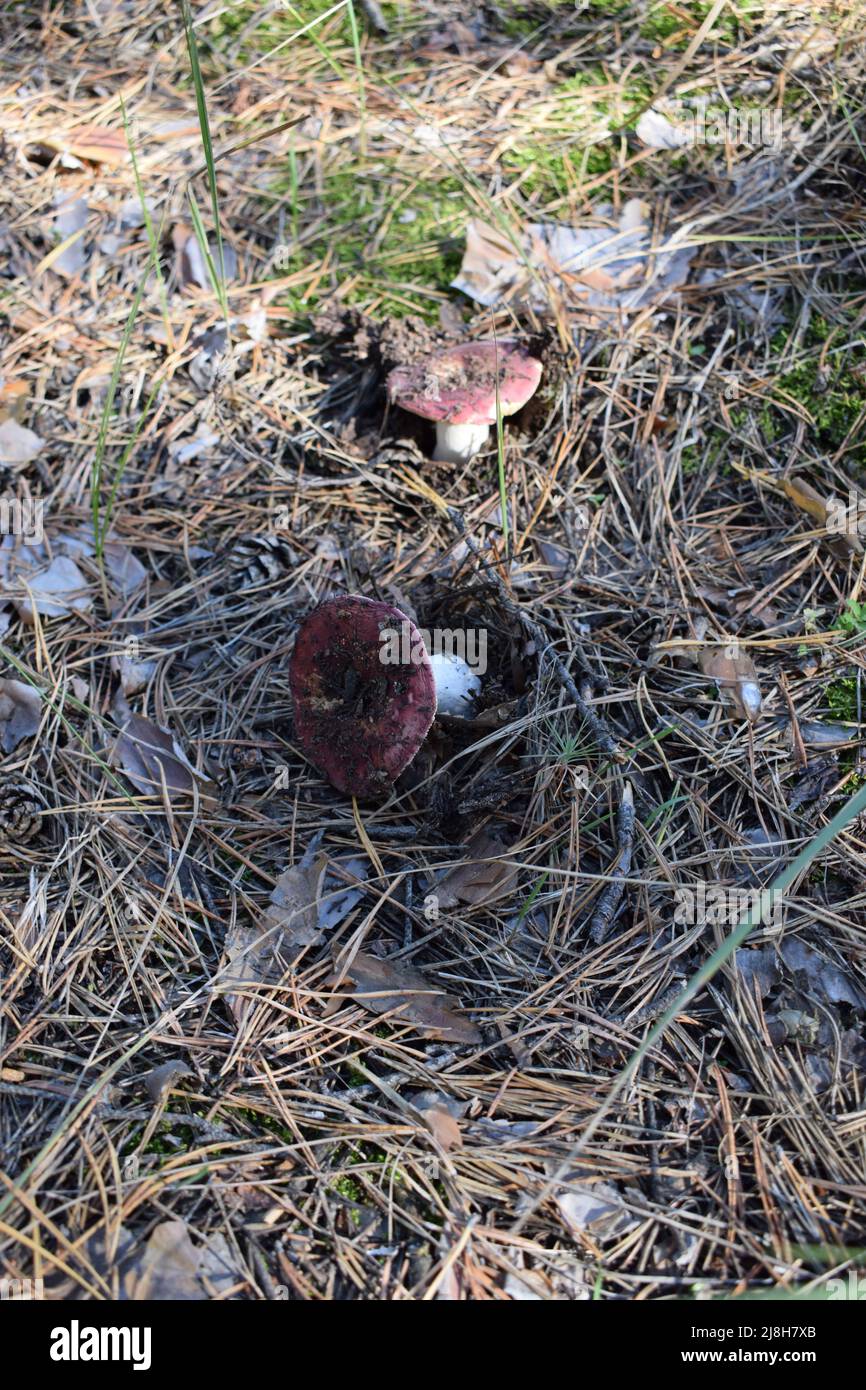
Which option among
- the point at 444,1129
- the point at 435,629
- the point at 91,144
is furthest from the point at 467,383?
the point at 444,1129

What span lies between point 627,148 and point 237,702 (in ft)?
7.84

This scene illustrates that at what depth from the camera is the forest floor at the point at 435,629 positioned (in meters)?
1.76

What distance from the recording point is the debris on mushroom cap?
2268 mm

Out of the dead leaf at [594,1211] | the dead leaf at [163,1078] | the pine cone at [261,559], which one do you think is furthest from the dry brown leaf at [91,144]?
the dead leaf at [594,1211]

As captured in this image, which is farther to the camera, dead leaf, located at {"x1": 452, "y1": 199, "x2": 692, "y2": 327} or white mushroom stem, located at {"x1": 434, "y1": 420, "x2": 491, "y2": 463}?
dead leaf, located at {"x1": 452, "y1": 199, "x2": 692, "y2": 327}

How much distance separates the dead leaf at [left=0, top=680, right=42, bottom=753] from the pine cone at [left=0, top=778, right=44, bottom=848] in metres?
0.15

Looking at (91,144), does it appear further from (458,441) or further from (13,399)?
(458,441)

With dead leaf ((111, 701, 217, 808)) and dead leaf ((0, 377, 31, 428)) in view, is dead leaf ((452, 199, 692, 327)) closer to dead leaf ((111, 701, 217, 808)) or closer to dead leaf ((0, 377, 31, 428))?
dead leaf ((0, 377, 31, 428))

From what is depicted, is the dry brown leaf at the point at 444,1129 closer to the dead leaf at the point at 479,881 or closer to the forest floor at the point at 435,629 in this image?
the forest floor at the point at 435,629

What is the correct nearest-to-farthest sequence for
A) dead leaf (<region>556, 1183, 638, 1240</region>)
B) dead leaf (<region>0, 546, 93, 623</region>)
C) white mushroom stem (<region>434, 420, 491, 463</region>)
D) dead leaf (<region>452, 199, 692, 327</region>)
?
dead leaf (<region>556, 1183, 638, 1240</region>) < dead leaf (<region>0, 546, 93, 623</region>) < white mushroom stem (<region>434, 420, 491, 463</region>) < dead leaf (<region>452, 199, 692, 327</region>)

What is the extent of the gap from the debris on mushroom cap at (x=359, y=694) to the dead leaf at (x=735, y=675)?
2.54ft

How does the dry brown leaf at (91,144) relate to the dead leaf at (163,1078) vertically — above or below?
above

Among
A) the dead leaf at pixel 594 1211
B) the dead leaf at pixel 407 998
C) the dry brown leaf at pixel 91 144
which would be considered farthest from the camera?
the dry brown leaf at pixel 91 144

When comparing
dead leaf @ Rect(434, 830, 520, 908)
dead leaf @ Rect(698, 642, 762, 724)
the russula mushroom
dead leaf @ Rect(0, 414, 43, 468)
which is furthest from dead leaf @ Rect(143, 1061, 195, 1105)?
dead leaf @ Rect(0, 414, 43, 468)
